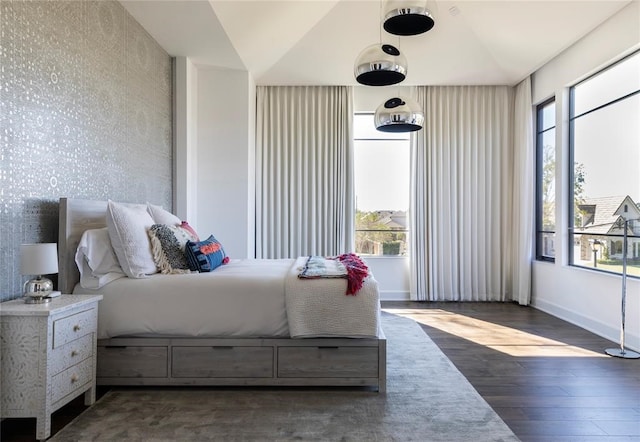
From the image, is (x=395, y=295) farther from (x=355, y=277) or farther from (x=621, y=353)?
(x=355, y=277)

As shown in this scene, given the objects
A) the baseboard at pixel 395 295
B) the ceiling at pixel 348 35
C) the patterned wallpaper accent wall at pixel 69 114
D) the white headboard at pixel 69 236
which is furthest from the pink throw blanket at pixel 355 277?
the baseboard at pixel 395 295

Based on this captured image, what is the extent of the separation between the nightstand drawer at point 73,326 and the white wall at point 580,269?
4.06m

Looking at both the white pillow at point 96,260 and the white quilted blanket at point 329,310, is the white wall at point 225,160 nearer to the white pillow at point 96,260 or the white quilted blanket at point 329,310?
the white pillow at point 96,260

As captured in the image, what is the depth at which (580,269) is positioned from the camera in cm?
419

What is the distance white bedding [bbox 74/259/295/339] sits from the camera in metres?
2.47

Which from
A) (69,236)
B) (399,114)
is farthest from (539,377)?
(69,236)

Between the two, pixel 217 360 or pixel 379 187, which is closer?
pixel 217 360

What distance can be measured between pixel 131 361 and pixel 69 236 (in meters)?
0.86

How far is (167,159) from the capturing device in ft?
13.8

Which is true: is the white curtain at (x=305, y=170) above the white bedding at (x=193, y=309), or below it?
above

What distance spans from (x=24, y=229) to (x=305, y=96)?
3.81 metres

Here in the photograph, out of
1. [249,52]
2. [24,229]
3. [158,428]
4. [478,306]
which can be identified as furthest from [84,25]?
[478,306]

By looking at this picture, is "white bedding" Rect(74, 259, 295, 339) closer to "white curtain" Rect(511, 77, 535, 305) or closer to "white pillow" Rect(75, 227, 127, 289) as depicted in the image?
"white pillow" Rect(75, 227, 127, 289)

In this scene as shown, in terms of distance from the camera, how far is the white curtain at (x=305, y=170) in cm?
537
